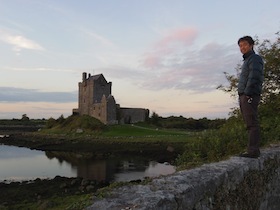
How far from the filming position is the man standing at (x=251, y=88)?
5980 mm

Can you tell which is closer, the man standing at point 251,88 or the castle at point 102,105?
the man standing at point 251,88

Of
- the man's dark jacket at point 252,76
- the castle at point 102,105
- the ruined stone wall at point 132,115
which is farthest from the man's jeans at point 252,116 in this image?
the ruined stone wall at point 132,115

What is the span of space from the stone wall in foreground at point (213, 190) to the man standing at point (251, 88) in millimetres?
391

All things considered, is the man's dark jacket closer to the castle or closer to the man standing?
the man standing

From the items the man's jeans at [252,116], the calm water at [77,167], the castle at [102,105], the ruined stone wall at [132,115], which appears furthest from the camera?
the ruined stone wall at [132,115]

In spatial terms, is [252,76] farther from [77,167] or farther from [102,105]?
[102,105]

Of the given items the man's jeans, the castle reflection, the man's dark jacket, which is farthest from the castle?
the man's dark jacket

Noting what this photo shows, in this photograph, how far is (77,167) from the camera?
3189 cm

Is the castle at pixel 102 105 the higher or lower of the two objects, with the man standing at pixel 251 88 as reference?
higher

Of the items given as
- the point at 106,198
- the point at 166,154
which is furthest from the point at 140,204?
the point at 166,154

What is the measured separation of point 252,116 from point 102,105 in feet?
199

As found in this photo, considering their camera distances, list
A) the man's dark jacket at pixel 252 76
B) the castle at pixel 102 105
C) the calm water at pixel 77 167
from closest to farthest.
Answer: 1. the man's dark jacket at pixel 252 76
2. the calm water at pixel 77 167
3. the castle at pixel 102 105

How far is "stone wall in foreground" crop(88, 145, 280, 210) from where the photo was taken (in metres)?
3.15

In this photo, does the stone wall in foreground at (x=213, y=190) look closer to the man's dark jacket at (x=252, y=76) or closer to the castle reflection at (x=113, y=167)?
the man's dark jacket at (x=252, y=76)
